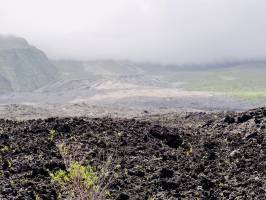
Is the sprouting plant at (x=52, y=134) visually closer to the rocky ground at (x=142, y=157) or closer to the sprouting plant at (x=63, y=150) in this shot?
the rocky ground at (x=142, y=157)

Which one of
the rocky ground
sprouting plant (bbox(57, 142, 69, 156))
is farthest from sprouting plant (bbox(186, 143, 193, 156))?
sprouting plant (bbox(57, 142, 69, 156))

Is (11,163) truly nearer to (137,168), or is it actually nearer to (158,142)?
(137,168)

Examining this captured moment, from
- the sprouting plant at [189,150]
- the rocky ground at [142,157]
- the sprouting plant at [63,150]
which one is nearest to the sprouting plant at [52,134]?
the rocky ground at [142,157]

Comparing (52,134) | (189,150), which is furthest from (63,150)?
(189,150)

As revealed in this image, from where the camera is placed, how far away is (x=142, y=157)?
24.9 m

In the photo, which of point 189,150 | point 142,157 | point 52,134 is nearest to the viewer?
point 142,157

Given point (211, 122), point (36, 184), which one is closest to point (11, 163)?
point (36, 184)

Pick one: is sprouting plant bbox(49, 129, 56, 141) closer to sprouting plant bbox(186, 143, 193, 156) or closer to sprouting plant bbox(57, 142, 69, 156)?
sprouting plant bbox(57, 142, 69, 156)

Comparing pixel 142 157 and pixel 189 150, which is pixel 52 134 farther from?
pixel 189 150

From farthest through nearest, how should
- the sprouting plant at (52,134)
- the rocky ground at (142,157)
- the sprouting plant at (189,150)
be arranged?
the sprouting plant at (52,134)
the sprouting plant at (189,150)
the rocky ground at (142,157)

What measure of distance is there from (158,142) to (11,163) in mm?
6673

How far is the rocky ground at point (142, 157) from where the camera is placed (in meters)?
21.0

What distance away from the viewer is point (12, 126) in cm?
2995

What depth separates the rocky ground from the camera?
21031mm
